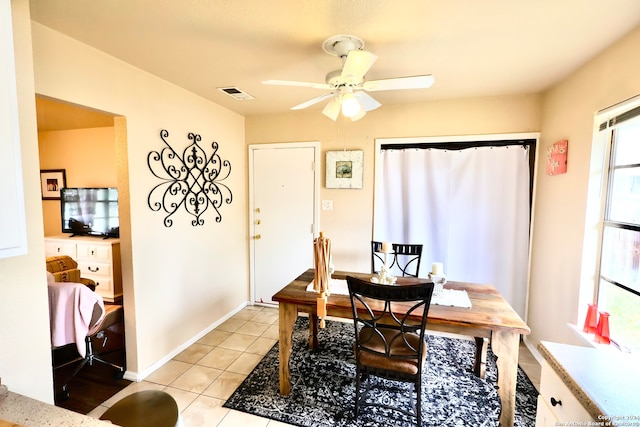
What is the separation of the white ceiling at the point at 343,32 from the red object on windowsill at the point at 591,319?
66.2 inches

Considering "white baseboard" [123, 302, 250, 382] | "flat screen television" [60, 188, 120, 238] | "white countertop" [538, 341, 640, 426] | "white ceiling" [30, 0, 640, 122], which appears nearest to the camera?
"white countertop" [538, 341, 640, 426]

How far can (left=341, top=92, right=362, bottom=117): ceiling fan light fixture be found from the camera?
1.80 metres

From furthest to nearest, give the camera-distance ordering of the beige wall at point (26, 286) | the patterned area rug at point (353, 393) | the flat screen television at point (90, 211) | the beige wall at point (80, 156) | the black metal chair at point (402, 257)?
the beige wall at point (80, 156) → the flat screen television at point (90, 211) → the black metal chair at point (402, 257) → the patterned area rug at point (353, 393) → the beige wall at point (26, 286)

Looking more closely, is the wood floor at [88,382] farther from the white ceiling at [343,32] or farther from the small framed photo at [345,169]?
the small framed photo at [345,169]

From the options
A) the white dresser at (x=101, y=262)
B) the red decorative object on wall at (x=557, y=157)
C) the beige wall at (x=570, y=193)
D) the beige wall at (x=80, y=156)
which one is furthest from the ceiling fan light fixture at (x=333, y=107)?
the beige wall at (x=80, y=156)

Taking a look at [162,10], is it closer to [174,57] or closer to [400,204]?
[174,57]

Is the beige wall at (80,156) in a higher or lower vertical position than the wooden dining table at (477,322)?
higher

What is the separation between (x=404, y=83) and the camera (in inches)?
67.0

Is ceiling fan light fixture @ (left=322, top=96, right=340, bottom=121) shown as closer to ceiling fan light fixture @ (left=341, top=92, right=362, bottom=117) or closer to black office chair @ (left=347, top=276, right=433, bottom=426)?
ceiling fan light fixture @ (left=341, top=92, right=362, bottom=117)

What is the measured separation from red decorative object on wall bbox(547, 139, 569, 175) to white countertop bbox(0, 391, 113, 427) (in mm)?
3130

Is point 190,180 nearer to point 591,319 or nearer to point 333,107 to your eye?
point 333,107

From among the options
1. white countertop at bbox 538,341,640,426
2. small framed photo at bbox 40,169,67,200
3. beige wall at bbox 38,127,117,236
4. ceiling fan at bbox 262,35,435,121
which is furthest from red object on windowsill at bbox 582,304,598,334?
small framed photo at bbox 40,169,67,200

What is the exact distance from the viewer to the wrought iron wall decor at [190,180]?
8.04 ft

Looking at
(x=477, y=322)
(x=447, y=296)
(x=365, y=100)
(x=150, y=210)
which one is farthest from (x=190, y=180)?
(x=477, y=322)
